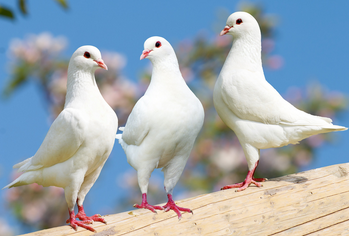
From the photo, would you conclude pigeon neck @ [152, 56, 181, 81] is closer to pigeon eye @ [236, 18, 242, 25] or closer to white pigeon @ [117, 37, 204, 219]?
white pigeon @ [117, 37, 204, 219]

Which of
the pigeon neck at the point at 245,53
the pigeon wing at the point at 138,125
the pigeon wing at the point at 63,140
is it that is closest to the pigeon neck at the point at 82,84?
the pigeon wing at the point at 63,140

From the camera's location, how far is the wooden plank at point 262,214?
2.68m

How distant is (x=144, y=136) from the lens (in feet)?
9.08

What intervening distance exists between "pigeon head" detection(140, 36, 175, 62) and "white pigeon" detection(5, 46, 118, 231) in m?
0.36

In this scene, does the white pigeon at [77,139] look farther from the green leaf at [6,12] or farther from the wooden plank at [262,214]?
the green leaf at [6,12]

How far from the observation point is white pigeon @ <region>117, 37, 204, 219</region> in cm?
273

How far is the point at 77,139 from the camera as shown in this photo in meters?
2.59

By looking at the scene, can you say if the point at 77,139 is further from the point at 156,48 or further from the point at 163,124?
the point at 156,48

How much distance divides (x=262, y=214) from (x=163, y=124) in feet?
3.83

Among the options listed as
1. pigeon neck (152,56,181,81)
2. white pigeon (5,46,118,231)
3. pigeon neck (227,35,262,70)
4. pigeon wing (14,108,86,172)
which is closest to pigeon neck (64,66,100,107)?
white pigeon (5,46,118,231)

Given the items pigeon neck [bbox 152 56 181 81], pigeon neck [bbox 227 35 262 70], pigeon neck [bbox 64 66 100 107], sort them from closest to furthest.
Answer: pigeon neck [bbox 64 66 100 107] < pigeon neck [bbox 152 56 181 81] < pigeon neck [bbox 227 35 262 70]

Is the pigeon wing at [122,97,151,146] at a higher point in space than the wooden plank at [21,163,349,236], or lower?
higher

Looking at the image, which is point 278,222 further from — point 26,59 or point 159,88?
point 26,59

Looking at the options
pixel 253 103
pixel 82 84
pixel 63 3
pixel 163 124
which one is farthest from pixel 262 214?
pixel 63 3
